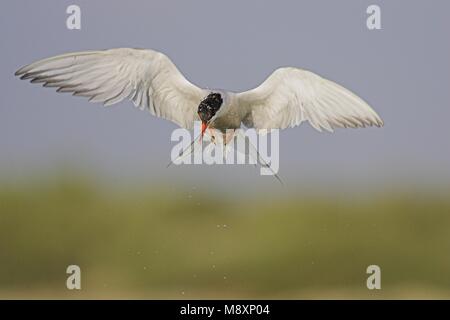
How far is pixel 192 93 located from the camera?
4.36 meters

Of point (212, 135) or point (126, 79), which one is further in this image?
point (212, 135)

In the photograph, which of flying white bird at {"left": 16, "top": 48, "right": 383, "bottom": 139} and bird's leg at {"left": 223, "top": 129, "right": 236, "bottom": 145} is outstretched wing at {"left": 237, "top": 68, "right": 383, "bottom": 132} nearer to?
flying white bird at {"left": 16, "top": 48, "right": 383, "bottom": 139}

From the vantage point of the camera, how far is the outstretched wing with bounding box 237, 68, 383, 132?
4301mm

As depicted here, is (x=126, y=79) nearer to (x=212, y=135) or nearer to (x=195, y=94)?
(x=195, y=94)

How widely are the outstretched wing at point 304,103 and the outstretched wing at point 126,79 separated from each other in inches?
9.5

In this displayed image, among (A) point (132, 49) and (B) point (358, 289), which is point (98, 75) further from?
(B) point (358, 289)

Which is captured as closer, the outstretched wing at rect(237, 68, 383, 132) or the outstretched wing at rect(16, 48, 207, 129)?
the outstretched wing at rect(16, 48, 207, 129)

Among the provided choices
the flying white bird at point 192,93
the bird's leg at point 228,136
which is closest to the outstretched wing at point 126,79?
the flying white bird at point 192,93

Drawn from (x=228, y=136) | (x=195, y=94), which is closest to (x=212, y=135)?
(x=228, y=136)

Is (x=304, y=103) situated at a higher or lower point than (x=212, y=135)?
higher

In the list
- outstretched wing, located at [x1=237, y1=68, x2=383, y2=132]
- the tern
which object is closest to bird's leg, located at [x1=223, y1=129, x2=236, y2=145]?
the tern

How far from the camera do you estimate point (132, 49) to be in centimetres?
422

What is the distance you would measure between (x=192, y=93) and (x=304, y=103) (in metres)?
0.45

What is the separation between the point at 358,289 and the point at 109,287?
1.43 metres
